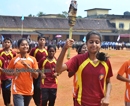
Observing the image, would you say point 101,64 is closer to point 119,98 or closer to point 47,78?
point 47,78

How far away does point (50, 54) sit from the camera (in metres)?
7.27

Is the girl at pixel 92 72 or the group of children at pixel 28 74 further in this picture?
the group of children at pixel 28 74

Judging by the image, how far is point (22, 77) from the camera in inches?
241

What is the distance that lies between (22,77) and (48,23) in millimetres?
60472

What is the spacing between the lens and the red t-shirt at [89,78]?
161 inches

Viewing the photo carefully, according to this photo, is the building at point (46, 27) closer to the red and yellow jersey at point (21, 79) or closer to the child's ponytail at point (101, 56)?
the red and yellow jersey at point (21, 79)

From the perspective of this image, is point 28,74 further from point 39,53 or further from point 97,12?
point 97,12

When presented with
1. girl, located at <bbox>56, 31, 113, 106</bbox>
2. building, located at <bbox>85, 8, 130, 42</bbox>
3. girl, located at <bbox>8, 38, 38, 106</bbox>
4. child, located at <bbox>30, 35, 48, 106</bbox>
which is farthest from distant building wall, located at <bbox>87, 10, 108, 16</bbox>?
girl, located at <bbox>56, 31, 113, 106</bbox>

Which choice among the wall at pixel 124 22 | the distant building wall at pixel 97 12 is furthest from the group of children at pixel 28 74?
the distant building wall at pixel 97 12

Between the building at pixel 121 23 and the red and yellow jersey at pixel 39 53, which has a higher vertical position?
the building at pixel 121 23

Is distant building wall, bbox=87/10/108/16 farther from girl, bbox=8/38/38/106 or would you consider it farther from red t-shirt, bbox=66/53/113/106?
red t-shirt, bbox=66/53/113/106

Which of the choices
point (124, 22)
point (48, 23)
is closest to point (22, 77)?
point (48, 23)

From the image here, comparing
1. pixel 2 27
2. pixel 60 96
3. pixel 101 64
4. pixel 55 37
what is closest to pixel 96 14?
pixel 55 37

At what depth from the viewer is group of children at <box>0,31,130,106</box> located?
13.4 feet
